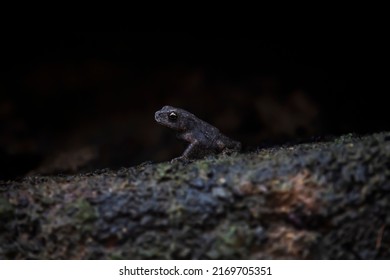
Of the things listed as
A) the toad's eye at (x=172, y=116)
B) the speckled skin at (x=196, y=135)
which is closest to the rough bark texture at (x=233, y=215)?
the speckled skin at (x=196, y=135)

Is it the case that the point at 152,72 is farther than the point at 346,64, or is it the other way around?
the point at 152,72

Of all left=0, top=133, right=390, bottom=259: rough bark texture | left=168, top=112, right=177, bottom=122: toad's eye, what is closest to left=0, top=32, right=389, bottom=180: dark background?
left=168, top=112, right=177, bottom=122: toad's eye

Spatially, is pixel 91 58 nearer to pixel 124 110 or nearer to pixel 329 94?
pixel 124 110

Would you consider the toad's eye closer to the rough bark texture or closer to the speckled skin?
the speckled skin

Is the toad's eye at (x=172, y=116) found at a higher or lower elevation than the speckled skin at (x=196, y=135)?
higher

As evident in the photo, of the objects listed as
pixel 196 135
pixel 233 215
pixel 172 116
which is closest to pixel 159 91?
pixel 172 116

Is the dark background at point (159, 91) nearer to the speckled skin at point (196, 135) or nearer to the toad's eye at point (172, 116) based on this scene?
the speckled skin at point (196, 135)
